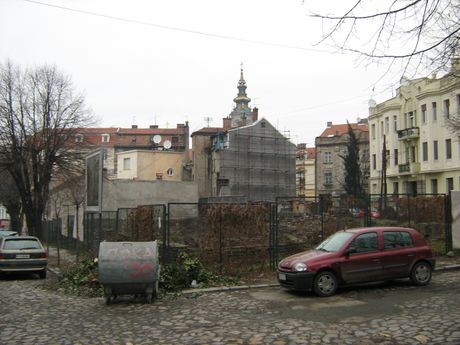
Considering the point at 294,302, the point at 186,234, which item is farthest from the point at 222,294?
the point at 186,234

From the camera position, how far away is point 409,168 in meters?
53.1

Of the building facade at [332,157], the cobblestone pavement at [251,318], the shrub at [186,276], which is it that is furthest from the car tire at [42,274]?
the building facade at [332,157]

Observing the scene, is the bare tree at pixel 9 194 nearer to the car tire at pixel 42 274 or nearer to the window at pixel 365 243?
the car tire at pixel 42 274

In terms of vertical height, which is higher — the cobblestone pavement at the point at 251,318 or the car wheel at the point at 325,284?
the car wheel at the point at 325,284

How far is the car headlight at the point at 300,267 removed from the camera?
11.7 meters

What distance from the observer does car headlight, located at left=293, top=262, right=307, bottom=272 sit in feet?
38.3

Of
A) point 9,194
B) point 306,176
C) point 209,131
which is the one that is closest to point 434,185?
point 209,131

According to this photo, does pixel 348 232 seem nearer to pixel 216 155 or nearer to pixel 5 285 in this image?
pixel 5 285

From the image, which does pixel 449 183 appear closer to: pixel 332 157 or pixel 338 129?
pixel 332 157

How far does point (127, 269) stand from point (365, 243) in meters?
5.73

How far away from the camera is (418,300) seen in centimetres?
1067

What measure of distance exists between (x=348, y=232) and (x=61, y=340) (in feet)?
24.1

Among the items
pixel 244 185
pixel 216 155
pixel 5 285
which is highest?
pixel 216 155

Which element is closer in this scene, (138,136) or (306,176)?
(138,136)
